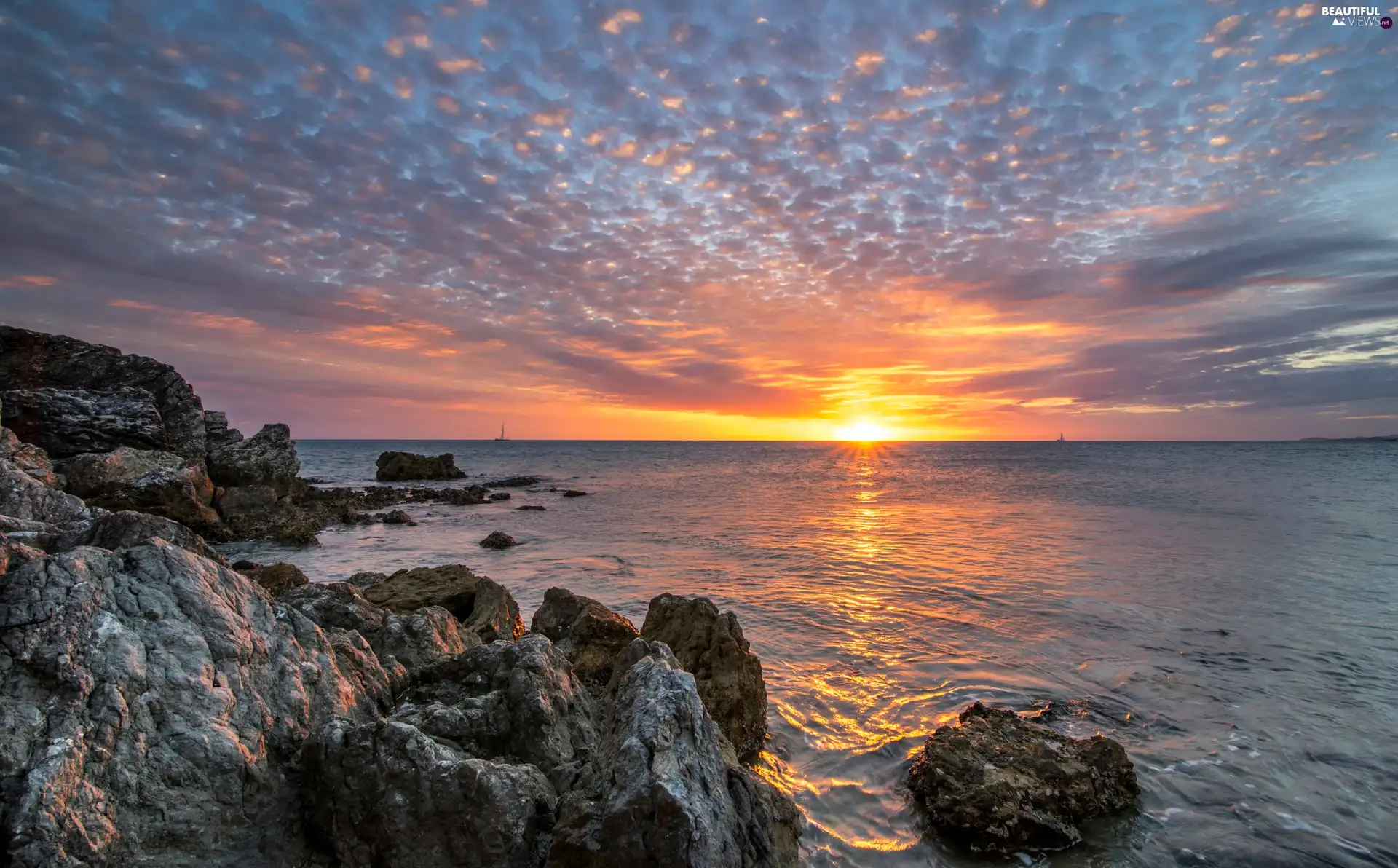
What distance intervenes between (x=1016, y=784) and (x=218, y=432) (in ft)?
129

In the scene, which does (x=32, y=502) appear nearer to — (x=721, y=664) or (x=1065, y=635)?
(x=721, y=664)

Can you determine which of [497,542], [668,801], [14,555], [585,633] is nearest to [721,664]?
[585,633]

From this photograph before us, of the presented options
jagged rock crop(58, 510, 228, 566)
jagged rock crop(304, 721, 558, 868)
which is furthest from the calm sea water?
jagged rock crop(58, 510, 228, 566)

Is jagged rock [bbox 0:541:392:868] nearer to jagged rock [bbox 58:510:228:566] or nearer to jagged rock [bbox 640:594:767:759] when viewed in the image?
jagged rock [bbox 58:510:228:566]

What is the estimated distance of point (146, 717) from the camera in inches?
150

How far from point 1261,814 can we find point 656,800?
741 centimetres

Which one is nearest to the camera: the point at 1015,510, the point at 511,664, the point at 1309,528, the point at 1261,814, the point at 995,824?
the point at 511,664

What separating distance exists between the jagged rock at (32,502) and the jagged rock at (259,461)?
2304 centimetres

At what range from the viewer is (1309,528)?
84.5 ft

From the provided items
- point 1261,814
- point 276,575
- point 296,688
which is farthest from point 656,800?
point 276,575

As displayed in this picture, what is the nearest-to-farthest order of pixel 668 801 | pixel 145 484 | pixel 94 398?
pixel 668 801 → pixel 145 484 → pixel 94 398

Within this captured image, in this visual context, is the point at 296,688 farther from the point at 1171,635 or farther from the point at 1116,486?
the point at 1116,486

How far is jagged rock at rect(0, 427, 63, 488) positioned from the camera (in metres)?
12.8

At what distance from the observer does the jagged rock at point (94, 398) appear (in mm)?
20656
